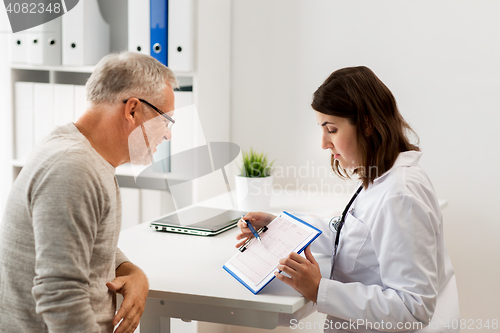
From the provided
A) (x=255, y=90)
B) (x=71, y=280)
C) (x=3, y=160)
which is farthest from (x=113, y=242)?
(x=3, y=160)

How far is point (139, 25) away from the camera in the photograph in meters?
2.20

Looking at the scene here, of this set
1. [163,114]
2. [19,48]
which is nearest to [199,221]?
[163,114]

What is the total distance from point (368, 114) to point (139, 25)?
131 cm

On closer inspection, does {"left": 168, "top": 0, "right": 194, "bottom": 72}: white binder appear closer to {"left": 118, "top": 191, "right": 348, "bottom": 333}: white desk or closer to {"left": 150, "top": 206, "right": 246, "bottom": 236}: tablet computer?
{"left": 150, "top": 206, "right": 246, "bottom": 236}: tablet computer

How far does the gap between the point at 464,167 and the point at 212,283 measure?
4.60 ft

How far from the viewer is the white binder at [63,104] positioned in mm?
2420

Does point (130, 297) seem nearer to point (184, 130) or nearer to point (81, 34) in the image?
point (184, 130)

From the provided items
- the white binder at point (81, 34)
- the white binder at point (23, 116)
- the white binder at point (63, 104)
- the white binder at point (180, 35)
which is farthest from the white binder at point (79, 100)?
the white binder at point (180, 35)

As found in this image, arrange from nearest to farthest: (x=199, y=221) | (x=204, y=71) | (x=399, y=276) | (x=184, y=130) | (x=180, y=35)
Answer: (x=399, y=276)
(x=184, y=130)
(x=199, y=221)
(x=180, y=35)
(x=204, y=71)

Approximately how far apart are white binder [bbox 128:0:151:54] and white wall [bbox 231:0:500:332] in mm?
485

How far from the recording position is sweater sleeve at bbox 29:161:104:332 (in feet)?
3.01

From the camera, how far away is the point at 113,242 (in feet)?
3.62

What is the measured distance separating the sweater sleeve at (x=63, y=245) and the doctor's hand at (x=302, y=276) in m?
0.45

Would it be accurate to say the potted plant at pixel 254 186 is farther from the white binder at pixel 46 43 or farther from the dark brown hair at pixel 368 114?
the white binder at pixel 46 43
